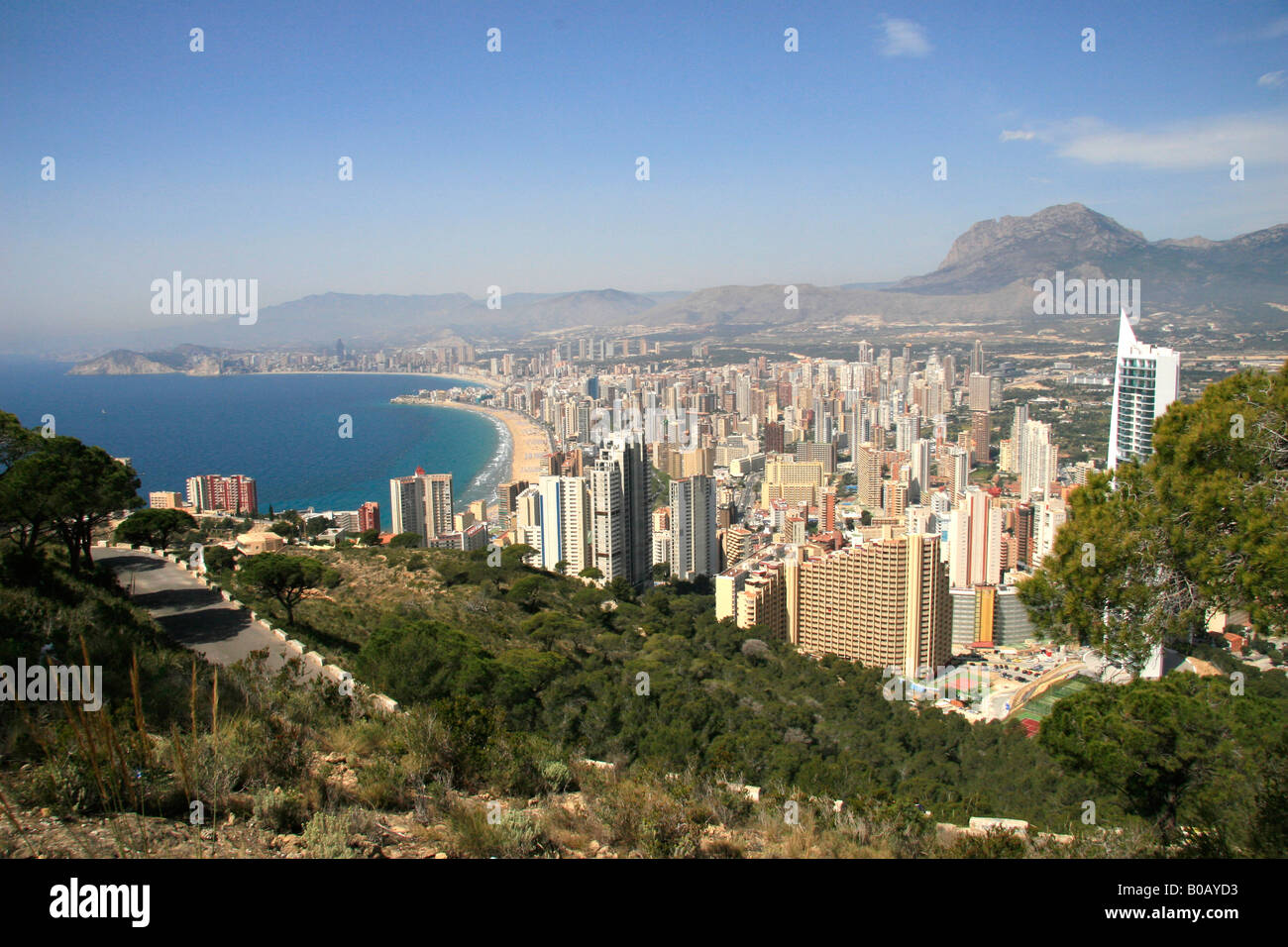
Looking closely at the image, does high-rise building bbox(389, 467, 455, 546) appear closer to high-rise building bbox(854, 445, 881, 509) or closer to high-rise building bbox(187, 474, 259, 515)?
high-rise building bbox(187, 474, 259, 515)

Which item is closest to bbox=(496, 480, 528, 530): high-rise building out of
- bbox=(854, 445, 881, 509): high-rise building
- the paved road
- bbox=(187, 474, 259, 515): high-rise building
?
bbox=(187, 474, 259, 515): high-rise building

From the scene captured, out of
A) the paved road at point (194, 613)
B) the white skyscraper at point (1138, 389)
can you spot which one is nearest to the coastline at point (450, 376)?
the white skyscraper at point (1138, 389)

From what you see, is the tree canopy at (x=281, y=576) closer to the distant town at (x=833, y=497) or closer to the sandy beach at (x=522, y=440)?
the distant town at (x=833, y=497)

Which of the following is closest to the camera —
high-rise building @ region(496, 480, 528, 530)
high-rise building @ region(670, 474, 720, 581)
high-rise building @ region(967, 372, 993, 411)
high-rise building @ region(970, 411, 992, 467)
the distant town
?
the distant town

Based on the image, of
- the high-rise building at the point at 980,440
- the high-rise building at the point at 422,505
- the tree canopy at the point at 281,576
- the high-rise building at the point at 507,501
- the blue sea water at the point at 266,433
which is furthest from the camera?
the high-rise building at the point at 980,440

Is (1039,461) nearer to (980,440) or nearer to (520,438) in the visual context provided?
(980,440)
